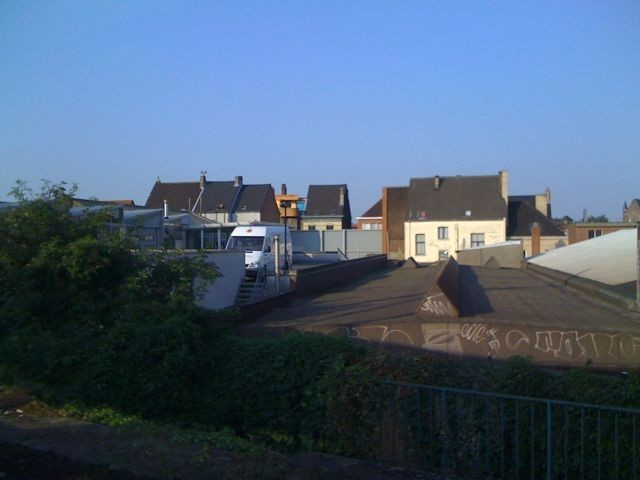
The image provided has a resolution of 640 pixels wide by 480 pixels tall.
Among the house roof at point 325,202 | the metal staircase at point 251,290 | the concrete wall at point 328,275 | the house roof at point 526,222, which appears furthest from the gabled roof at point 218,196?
the metal staircase at point 251,290

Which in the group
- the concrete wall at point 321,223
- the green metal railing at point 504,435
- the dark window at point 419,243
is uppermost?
the concrete wall at point 321,223

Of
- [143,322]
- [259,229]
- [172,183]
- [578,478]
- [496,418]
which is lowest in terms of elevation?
[578,478]

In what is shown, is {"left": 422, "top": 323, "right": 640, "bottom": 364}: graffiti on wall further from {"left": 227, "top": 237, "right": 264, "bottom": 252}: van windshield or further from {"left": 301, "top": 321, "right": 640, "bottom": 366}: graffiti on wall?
{"left": 227, "top": 237, "right": 264, "bottom": 252}: van windshield

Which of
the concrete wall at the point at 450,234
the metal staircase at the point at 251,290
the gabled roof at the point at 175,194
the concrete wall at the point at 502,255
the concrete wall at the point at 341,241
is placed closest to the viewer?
the metal staircase at the point at 251,290

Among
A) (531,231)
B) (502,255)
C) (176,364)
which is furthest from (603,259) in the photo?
(531,231)

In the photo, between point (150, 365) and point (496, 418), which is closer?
point (496, 418)

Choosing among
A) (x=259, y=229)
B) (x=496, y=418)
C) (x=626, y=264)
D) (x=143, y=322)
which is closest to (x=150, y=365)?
(x=143, y=322)

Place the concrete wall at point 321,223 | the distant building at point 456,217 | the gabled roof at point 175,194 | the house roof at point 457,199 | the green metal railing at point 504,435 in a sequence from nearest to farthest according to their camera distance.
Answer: the green metal railing at point 504,435, the distant building at point 456,217, the house roof at point 457,199, the gabled roof at point 175,194, the concrete wall at point 321,223

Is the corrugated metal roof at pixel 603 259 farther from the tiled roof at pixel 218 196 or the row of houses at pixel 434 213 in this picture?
the tiled roof at pixel 218 196

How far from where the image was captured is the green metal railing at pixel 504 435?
778 centimetres

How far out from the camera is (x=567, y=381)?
8586mm

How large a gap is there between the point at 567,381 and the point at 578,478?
120 cm

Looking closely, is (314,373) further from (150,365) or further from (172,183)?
(172,183)

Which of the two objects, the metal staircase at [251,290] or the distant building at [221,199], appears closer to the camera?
the metal staircase at [251,290]
